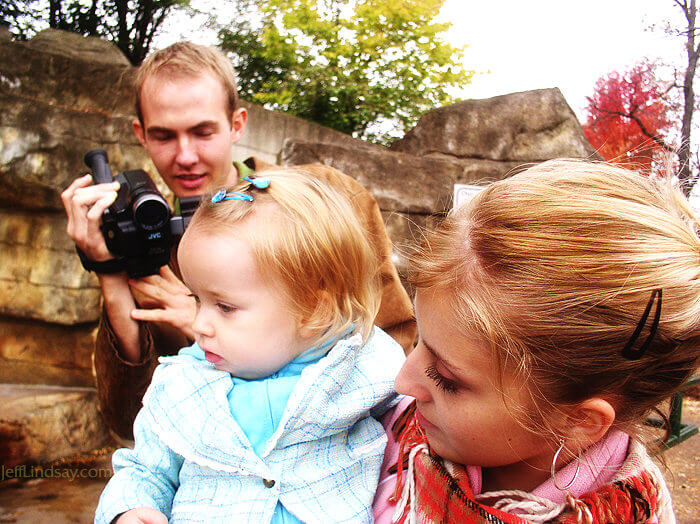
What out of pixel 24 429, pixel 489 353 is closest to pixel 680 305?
pixel 489 353

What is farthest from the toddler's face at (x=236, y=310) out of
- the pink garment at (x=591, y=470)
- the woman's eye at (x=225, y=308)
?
the pink garment at (x=591, y=470)

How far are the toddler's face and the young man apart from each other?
2.09ft

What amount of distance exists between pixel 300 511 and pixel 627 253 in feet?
2.63

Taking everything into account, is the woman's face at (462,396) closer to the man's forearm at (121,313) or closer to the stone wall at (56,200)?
the man's forearm at (121,313)

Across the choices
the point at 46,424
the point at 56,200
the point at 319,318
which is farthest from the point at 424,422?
the point at 56,200

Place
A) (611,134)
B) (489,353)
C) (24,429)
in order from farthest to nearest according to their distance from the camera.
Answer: (611,134) < (24,429) < (489,353)

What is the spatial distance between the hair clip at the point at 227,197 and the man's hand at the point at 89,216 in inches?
24.8

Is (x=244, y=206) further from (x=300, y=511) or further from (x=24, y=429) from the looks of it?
(x=24, y=429)

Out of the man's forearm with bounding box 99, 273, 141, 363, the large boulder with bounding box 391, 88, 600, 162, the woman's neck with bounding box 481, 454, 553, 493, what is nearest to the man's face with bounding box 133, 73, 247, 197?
the man's forearm with bounding box 99, 273, 141, 363

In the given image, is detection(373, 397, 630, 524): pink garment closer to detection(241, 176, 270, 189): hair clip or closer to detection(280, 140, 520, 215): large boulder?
detection(241, 176, 270, 189): hair clip

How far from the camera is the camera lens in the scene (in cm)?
182

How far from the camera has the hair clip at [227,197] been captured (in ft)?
4.39

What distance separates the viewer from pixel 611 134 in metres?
9.50

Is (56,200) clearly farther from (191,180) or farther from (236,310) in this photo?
(236,310)
